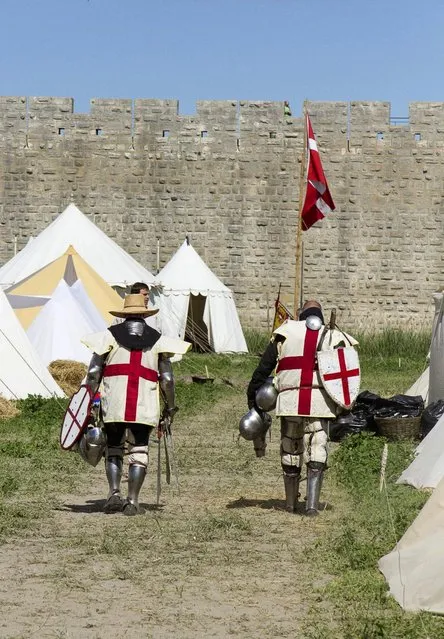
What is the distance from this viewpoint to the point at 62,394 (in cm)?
1438

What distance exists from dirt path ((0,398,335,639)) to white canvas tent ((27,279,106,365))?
27.5 feet

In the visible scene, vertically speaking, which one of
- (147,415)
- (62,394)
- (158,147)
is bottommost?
(62,394)

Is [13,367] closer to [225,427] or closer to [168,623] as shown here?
[225,427]

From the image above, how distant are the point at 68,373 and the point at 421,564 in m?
10.9

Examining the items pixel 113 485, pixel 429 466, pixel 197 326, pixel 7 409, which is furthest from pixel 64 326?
pixel 113 485

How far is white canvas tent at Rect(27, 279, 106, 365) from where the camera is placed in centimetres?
1702

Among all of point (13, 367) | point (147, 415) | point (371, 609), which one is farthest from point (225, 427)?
point (371, 609)

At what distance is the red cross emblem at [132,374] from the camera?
7559mm

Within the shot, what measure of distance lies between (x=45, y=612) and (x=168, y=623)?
0.48m

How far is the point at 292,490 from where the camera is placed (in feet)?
25.2

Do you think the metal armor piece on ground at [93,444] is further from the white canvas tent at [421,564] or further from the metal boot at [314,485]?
the white canvas tent at [421,564]

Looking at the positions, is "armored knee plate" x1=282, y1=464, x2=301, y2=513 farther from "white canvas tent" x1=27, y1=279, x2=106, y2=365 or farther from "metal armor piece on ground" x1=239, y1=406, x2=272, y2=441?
"white canvas tent" x1=27, y1=279, x2=106, y2=365

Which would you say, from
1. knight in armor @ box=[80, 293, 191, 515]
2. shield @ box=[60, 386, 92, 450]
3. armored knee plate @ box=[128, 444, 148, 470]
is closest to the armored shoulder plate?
knight in armor @ box=[80, 293, 191, 515]

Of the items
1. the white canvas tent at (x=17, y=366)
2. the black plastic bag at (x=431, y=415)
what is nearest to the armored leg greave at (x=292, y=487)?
the black plastic bag at (x=431, y=415)
